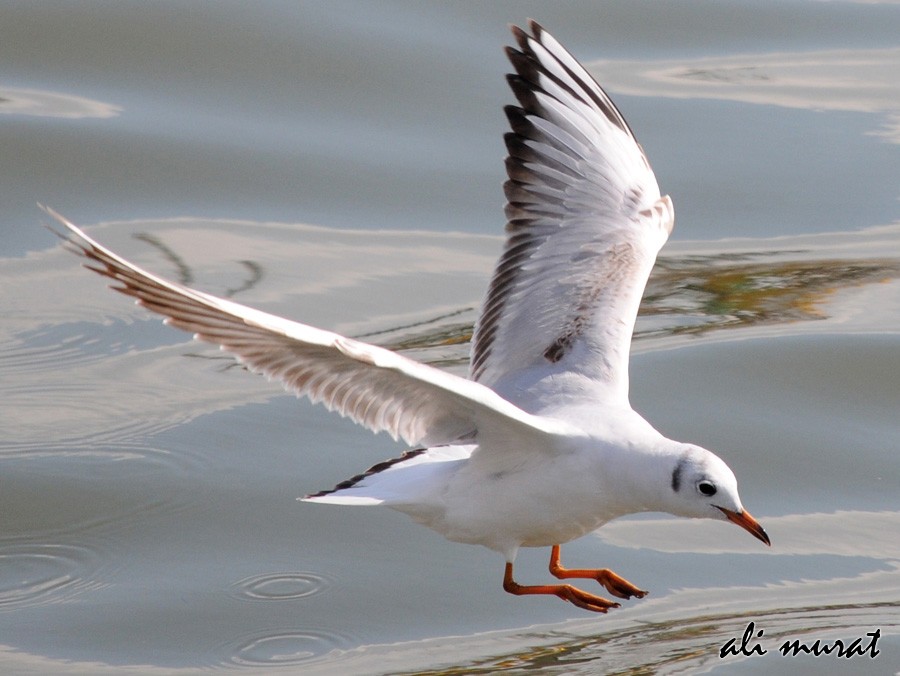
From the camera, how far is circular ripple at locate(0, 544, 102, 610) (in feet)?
18.7

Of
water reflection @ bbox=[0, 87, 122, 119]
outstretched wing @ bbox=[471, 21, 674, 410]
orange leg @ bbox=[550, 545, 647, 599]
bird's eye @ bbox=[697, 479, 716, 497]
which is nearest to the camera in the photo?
bird's eye @ bbox=[697, 479, 716, 497]

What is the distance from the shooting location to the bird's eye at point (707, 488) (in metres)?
4.93

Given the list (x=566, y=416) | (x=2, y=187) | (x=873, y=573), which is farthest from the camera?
(x=2, y=187)

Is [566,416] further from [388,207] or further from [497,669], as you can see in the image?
[388,207]

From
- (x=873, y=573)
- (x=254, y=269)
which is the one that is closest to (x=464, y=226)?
(x=254, y=269)

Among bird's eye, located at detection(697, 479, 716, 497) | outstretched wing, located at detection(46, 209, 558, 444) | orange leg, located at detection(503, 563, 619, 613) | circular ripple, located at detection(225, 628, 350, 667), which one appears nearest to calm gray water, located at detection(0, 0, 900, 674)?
circular ripple, located at detection(225, 628, 350, 667)

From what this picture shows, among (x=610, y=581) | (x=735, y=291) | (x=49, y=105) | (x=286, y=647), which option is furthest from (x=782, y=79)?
(x=286, y=647)

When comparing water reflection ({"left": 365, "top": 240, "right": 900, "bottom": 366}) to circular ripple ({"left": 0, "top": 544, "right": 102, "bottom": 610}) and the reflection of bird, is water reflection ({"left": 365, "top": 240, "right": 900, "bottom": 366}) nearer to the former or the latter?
the reflection of bird

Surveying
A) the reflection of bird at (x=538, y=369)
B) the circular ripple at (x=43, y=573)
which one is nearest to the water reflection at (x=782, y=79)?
the reflection of bird at (x=538, y=369)

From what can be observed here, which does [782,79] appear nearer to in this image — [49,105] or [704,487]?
[49,105]

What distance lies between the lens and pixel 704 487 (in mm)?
4941

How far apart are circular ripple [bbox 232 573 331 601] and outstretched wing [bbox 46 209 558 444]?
2.71ft

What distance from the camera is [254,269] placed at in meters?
8.42

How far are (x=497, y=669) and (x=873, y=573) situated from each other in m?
1.78
